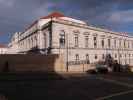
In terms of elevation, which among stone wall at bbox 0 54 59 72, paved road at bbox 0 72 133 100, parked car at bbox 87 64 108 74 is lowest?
paved road at bbox 0 72 133 100

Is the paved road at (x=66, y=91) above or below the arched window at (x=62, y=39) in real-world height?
below

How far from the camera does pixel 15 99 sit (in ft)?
54.6

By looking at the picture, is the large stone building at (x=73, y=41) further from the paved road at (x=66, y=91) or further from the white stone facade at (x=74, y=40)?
the paved road at (x=66, y=91)

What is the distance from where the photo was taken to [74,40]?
65625mm

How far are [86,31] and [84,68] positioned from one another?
16.8 metres

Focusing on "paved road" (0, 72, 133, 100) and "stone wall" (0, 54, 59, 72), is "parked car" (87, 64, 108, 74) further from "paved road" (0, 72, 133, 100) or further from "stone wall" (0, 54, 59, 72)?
"paved road" (0, 72, 133, 100)

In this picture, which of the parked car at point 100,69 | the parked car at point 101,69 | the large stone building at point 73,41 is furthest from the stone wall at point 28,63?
the parked car at point 101,69

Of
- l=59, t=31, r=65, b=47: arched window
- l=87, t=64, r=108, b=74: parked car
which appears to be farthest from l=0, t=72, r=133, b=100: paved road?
l=59, t=31, r=65, b=47: arched window

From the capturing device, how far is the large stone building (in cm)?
6173

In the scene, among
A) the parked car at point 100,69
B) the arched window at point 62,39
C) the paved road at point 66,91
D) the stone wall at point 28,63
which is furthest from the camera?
the arched window at point 62,39

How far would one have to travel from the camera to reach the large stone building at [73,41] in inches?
2430

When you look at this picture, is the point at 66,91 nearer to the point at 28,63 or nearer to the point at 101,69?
the point at 28,63

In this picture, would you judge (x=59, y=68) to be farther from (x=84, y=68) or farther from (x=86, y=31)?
(x=86, y=31)

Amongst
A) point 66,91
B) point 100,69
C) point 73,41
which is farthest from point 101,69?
point 66,91
